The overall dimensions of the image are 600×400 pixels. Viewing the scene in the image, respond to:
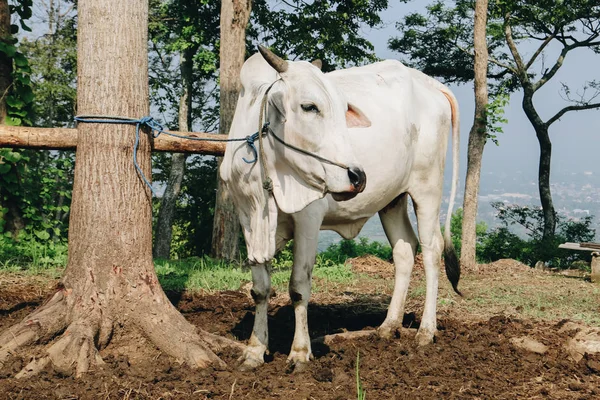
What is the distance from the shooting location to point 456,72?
70.3 feet

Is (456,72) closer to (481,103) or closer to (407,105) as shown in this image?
(481,103)

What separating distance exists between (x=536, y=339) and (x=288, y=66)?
2882 mm

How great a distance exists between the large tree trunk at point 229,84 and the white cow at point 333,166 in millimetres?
5085

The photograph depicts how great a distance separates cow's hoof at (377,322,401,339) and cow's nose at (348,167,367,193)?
2.07 meters

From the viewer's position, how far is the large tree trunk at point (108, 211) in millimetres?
4551

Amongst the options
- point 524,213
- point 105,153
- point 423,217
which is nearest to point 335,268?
point 423,217

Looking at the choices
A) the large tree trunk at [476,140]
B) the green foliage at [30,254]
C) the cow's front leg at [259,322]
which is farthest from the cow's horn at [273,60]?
the large tree trunk at [476,140]

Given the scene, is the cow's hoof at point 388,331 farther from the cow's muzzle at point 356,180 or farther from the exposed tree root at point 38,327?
the exposed tree root at point 38,327

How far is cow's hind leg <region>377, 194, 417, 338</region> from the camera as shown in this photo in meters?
5.77

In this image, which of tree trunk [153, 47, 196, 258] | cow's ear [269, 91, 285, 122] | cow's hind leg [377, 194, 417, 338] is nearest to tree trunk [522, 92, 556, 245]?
tree trunk [153, 47, 196, 258]

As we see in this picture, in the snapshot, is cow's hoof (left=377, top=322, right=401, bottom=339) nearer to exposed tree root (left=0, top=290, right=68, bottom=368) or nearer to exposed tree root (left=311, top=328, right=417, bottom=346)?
exposed tree root (left=311, top=328, right=417, bottom=346)

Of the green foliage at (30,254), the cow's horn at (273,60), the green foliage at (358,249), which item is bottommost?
the green foliage at (358,249)

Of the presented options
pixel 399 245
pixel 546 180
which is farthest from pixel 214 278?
pixel 546 180

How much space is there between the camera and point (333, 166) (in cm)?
388
